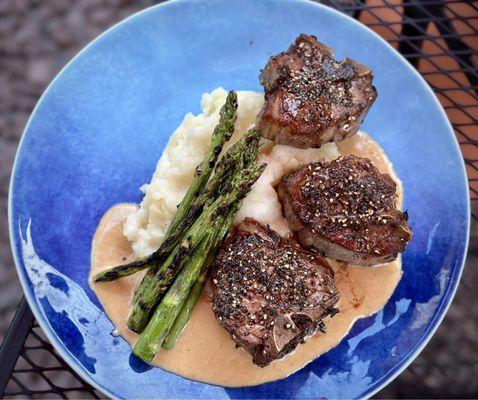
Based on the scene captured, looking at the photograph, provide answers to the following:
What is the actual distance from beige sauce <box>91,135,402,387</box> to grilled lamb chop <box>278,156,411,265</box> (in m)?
0.32

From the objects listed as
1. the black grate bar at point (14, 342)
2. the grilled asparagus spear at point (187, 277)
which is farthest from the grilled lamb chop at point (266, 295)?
the black grate bar at point (14, 342)

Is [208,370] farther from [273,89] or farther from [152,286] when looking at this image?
[273,89]

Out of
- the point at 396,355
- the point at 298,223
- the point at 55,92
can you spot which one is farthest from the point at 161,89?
the point at 396,355

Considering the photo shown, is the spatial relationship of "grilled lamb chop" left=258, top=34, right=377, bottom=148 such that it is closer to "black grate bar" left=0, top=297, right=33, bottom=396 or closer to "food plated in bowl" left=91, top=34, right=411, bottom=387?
"food plated in bowl" left=91, top=34, right=411, bottom=387

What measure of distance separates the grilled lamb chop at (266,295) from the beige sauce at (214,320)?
215mm

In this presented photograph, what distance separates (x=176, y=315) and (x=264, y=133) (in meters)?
1.36

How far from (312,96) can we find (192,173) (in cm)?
99

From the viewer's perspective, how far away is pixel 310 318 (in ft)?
12.3

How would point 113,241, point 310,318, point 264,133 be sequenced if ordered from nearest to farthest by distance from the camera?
point 310,318 → point 264,133 → point 113,241

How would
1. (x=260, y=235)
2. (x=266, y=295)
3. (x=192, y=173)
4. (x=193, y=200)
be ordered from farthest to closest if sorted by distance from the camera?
(x=192, y=173) → (x=193, y=200) → (x=260, y=235) → (x=266, y=295)

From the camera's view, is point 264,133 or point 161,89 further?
point 161,89

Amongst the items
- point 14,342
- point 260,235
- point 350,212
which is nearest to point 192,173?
point 260,235

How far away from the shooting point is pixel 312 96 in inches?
156

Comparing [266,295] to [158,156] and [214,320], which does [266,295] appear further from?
[158,156]
